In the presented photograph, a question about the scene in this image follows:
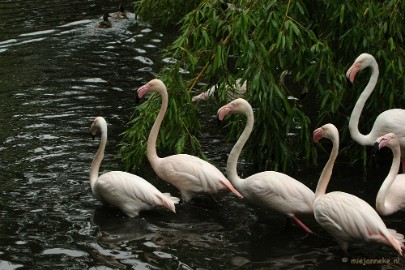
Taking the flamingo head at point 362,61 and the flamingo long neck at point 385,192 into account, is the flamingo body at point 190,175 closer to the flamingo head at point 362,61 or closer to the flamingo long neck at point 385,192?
the flamingo long neck at point 385,192

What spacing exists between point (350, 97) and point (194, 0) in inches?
197

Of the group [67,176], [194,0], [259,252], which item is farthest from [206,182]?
[194,0]

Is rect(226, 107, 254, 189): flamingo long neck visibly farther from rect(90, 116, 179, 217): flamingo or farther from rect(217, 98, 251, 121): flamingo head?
rect(90, 116, 179, 217): flamingo

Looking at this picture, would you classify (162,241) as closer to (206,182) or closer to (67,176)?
(206,182)

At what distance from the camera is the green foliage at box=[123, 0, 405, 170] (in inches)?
326

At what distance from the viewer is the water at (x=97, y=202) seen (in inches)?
270

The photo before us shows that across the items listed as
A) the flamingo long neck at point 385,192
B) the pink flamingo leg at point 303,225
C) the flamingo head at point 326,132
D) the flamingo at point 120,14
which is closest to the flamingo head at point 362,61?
the flamingo head at point 326,132

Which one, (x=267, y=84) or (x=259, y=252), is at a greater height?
(x=267, y=84)

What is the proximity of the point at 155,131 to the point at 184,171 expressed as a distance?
73cm

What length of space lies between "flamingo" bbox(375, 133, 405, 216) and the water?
35 centimetres

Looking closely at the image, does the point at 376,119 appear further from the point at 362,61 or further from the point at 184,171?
the point at 184,171

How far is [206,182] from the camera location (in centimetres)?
785

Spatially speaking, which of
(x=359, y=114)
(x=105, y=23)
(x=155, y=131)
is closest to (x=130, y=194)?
(x=155, y=131)

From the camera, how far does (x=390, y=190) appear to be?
736cm
